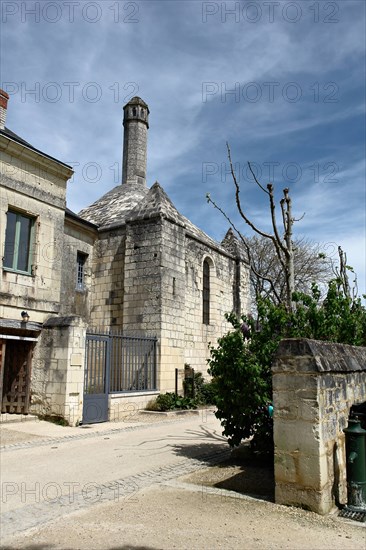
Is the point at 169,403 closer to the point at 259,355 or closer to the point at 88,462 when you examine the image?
the point at 88,462

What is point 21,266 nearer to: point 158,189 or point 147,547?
point 158,189

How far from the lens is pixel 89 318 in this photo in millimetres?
15922

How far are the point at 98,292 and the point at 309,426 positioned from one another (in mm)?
12306

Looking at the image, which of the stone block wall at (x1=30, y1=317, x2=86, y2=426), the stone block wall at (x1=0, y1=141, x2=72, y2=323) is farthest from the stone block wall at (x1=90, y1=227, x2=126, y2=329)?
the stone block wall at (x1=30, y1=317, x2=86, y2=426)

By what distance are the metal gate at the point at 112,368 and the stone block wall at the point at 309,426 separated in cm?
727

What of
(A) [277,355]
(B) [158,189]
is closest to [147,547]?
(A) [277,355]

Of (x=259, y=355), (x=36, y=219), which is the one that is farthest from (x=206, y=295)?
(x=259, y=355)

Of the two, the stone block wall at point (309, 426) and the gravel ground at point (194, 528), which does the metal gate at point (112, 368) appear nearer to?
the gravel ground at point (194, 528)

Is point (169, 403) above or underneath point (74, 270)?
underneath

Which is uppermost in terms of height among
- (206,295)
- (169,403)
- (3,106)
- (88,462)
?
(3,106)

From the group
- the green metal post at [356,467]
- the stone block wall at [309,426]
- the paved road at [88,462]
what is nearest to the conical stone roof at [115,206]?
the paved road at [88,462]

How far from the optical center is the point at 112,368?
1340 cm

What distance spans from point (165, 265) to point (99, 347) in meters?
3.83

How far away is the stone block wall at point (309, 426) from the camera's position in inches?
176
